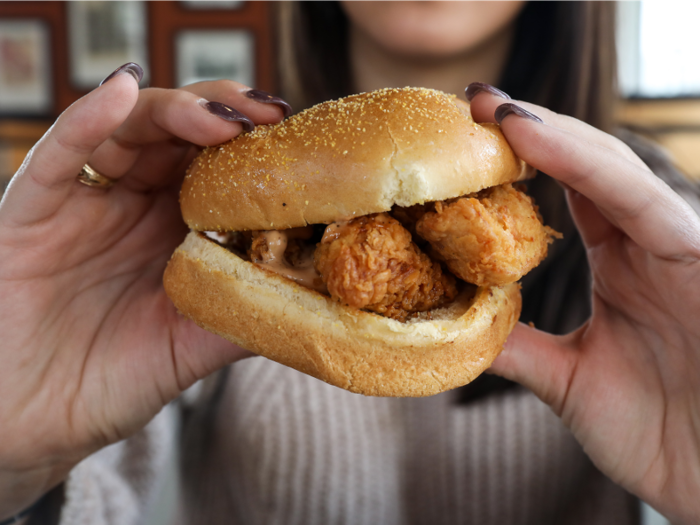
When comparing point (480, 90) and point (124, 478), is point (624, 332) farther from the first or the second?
point (124, 478)

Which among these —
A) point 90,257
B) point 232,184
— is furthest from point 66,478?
point 232,184

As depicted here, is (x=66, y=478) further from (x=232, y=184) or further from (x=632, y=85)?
(x=632, y=85)

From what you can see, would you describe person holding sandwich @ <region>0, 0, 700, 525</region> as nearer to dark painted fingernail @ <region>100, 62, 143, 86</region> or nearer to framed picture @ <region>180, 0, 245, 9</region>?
dark painted fingernail @ <region>100, 62, 143, 86</region>

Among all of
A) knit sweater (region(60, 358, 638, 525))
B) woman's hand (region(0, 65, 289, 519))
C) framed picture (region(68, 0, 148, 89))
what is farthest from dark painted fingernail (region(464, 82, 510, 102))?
framed picture (region(68, 0, 148, 89))

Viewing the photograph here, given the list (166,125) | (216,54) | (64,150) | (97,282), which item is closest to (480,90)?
(166,125)

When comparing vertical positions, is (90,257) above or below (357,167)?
below
